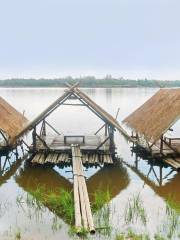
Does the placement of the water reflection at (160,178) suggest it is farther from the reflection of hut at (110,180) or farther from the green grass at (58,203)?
the green grass at (58,203)

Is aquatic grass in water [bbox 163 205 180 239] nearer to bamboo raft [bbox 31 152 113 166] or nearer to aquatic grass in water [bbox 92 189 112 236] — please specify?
aquatic grass in water [bbox 92 189 112 236]

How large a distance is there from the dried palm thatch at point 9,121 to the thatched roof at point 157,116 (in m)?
6.35

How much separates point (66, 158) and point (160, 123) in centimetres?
467

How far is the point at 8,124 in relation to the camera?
1995 centimetres

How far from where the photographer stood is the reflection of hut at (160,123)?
1784 centimetres

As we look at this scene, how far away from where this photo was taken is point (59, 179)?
637 inches

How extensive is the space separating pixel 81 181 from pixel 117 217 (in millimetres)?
2502

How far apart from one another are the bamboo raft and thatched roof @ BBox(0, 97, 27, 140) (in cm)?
183

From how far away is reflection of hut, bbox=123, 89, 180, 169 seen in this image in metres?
17.8

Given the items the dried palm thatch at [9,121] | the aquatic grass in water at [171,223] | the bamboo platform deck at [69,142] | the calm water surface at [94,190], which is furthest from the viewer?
the bamboo platform deck at [69,142]

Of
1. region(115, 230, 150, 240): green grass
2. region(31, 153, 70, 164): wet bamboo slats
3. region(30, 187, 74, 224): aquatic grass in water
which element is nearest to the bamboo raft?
region(31, 153, 70, 164): wet bamboo slats

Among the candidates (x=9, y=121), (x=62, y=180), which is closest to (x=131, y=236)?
(x=62, y=180)

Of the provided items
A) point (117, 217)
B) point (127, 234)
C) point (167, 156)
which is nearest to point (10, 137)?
point (167, 156)

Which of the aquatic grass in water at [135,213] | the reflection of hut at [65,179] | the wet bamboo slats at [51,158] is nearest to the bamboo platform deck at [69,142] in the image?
the wet bamboo slats at [51,158]
